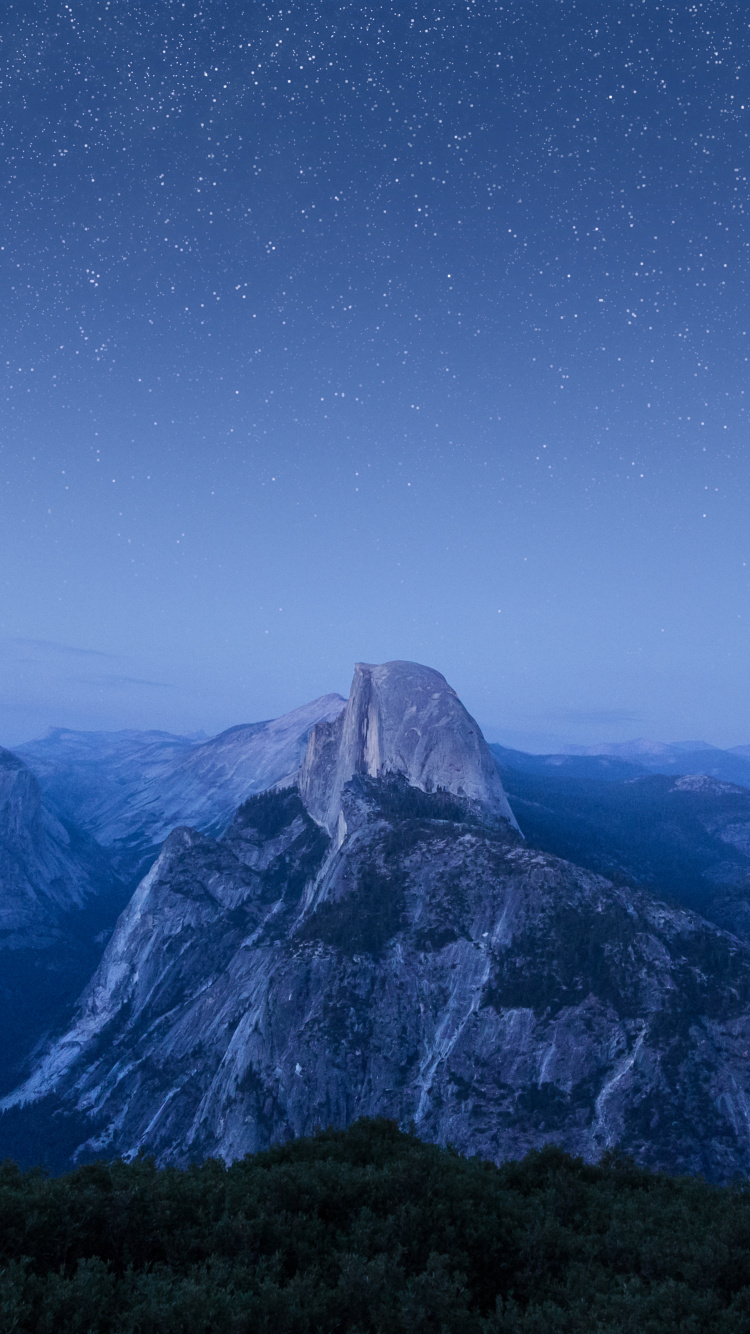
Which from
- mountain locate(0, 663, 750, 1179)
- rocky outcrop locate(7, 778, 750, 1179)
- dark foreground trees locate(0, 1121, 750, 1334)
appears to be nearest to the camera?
dark foreground trees locate(0, 1121, 750, 1334)

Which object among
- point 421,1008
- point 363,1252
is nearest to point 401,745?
point 421,1008

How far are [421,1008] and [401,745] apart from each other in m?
70.7

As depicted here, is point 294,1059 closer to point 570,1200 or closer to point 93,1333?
point 570,1200

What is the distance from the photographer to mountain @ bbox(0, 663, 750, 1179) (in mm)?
64000

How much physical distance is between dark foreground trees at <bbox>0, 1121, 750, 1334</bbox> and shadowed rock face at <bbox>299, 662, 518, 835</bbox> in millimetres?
107060

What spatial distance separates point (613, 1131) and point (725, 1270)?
51.5 meters

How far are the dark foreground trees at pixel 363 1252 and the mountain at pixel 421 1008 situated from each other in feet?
123

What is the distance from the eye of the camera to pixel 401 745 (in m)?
147

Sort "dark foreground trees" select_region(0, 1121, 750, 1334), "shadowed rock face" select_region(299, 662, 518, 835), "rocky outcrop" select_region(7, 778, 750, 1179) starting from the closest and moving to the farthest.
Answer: "dark foreground trees" select_region(0, 1121, 750, 1334)
"rocky outcrop" select_region(7, 778, 750, 1179)
"shadowed rock face" select_region(299, 662, 518, 835)

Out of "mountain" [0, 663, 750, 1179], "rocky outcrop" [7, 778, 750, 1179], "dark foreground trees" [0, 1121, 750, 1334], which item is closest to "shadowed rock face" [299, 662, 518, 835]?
"mountain" [0, 663, 750, 1179]

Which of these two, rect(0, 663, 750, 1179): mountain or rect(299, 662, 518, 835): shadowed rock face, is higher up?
rect(299, 662, 518, 835): shadowed rock face

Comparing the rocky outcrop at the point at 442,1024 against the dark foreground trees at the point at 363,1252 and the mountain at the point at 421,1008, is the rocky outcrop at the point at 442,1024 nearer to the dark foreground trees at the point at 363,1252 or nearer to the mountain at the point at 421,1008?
the mountain at the point at 421,1008

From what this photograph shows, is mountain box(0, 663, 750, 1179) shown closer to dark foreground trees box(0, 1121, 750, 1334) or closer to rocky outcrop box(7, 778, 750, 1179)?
rocky outcrop box(7, 778, 750, 1179)

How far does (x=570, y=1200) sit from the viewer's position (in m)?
23.0
